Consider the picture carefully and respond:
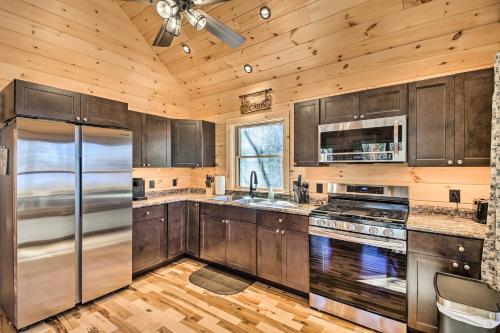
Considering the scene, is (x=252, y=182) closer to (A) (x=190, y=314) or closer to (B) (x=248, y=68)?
(B) (x=248, y=68)

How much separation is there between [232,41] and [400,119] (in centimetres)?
174

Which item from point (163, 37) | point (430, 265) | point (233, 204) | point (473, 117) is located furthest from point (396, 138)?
point (163, 37)

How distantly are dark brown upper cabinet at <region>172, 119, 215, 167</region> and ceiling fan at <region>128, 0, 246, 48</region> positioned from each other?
68.1 inches

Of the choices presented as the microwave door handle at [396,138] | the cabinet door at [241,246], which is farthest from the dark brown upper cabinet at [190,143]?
the microwave door handle at [396,138]

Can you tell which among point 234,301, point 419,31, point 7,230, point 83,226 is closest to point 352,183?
point 419,31

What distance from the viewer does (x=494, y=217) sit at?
174cm

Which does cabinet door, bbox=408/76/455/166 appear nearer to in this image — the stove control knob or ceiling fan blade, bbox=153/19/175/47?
the stove control knob

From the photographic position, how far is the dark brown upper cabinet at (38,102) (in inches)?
84.4

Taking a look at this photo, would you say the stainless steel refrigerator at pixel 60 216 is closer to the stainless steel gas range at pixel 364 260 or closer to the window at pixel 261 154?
the window at pixel 261 154

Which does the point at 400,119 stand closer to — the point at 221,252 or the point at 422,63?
the point at 422,63

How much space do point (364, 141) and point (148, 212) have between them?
2.76 meters

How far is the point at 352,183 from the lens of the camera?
286cm

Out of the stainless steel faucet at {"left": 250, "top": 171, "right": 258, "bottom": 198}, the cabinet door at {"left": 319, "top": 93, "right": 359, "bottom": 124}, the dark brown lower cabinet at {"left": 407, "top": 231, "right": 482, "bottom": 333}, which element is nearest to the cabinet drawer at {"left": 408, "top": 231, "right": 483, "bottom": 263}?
the dark brown lower cabinet at {"left": 407, "top": 231, "right": 482, "bottom": 333}

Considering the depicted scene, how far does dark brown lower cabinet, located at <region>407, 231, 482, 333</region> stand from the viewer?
1.80 metres
